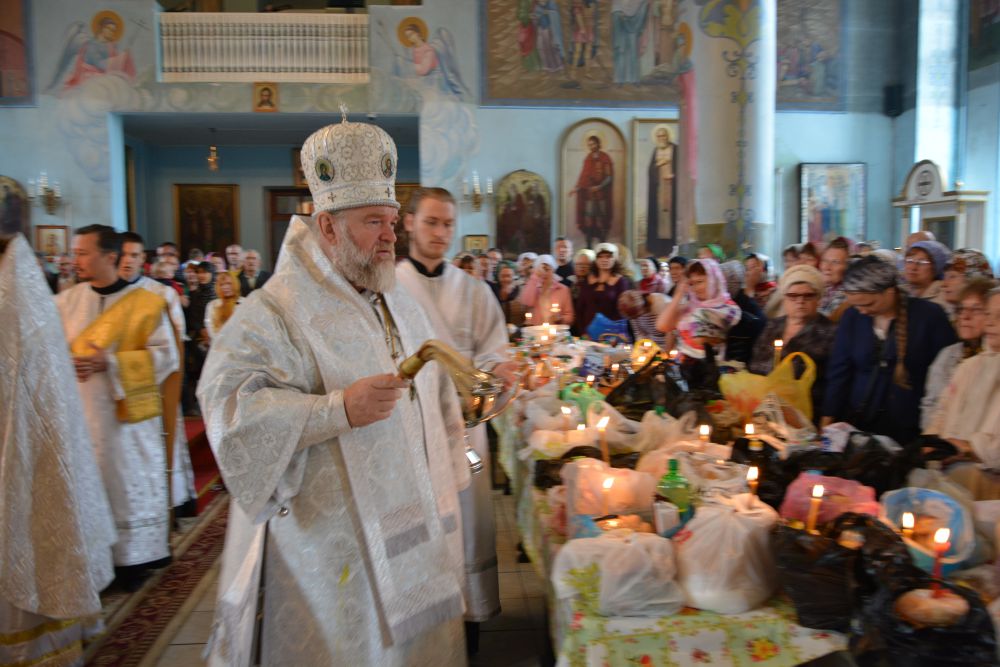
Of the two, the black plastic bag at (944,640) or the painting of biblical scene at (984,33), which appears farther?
the painting of biblical scene at (984,33)

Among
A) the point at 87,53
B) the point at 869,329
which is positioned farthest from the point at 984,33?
the point at 87,53

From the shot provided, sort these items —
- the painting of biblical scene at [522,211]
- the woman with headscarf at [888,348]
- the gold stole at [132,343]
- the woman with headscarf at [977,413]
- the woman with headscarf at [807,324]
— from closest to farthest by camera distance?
the woman with headscarf at [977,413], the woman with headscarf at [888,348], the woman with headscarf at [807,324], the gold stole at [132,343], the painting of biblical scene at [522,211]

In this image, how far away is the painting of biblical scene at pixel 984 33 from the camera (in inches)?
460

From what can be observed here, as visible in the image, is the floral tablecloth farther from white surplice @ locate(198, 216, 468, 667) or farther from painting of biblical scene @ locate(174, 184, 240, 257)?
painting of biblical scene @ locate(174, 184, 240, 257)

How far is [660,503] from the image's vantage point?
223 centimetres

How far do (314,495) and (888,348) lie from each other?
105 inches

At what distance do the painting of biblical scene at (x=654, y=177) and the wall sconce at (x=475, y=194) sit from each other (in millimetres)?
2624

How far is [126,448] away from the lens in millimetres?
4254

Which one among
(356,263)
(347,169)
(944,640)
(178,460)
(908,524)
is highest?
(347,169)

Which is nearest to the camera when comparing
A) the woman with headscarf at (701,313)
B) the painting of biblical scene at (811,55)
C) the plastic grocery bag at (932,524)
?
the plastic grocery bag at (932,524)

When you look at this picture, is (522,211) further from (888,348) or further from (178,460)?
(888,348)

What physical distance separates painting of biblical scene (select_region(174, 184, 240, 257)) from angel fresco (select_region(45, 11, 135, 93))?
3773 mm

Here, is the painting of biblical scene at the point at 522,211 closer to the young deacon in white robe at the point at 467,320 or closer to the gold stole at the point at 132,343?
the gold stole at the point at 132,343

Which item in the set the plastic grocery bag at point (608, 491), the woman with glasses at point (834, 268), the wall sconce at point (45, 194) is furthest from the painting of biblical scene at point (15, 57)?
the plastic grocery bag at point (608, 491)
